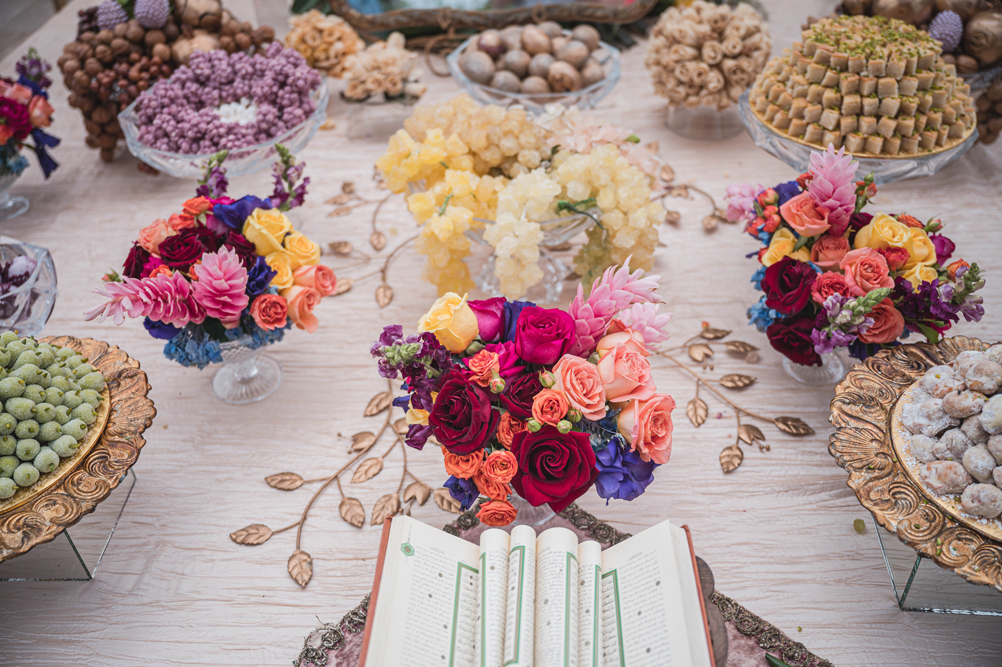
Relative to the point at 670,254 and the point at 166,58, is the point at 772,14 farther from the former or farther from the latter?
the point at 166,58

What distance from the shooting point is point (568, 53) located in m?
2.11

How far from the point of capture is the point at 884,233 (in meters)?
1.25

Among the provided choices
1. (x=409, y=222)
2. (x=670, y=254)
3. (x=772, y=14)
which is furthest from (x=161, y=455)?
(x=772, y=14)

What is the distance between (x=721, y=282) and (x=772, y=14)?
1793mm

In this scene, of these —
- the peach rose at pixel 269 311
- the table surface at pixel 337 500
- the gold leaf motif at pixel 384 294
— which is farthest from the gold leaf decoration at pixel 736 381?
the peach rose at pixel 269 311

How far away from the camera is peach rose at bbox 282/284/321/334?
4.13 feet

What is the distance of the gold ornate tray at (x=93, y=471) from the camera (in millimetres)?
996

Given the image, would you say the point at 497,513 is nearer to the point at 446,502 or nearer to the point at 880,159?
the point at 446,502

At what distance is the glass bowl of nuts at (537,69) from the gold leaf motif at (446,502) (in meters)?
1.29

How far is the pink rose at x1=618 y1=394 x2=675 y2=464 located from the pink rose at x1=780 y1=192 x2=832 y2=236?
54 centimetres

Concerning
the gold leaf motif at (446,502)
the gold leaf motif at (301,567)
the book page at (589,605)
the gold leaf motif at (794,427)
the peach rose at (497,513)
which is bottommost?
the gold leaf motif at (301,567)

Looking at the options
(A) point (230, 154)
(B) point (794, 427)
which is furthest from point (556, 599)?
(A) point (230, 154)

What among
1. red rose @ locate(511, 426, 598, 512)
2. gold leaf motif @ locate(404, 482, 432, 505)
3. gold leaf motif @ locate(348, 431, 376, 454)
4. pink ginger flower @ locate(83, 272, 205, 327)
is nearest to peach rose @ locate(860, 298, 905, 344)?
red rose @ locate(511, 426, 598, 512)

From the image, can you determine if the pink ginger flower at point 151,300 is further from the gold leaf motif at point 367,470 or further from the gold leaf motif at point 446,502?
the gold leaf motif at point 446,502
